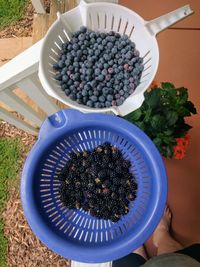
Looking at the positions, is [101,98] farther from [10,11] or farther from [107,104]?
[10,11]

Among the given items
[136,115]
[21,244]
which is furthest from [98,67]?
[21,244]

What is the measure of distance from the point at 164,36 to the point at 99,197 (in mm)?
770

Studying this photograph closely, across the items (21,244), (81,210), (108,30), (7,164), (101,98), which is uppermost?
(108,30)

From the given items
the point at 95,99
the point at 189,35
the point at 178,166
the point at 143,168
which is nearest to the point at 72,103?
the point at 95,99

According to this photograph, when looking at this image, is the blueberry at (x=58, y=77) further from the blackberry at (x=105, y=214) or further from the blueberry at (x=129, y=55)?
the blackberry at (x=105, y=214)

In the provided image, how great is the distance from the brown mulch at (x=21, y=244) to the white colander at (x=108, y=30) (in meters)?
0.75

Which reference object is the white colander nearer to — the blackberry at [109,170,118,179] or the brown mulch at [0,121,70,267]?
the blackberry at [109,170,118,179]

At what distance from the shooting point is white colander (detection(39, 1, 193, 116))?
0.78 meters

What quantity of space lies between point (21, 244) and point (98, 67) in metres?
0.85

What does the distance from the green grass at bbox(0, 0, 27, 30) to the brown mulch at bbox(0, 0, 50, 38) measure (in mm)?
20

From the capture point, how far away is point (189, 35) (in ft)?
4.71

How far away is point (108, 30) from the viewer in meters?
0.89

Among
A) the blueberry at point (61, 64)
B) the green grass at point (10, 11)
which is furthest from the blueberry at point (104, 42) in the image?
the green grass at point (10, 11)

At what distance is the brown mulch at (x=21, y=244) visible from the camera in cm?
137
